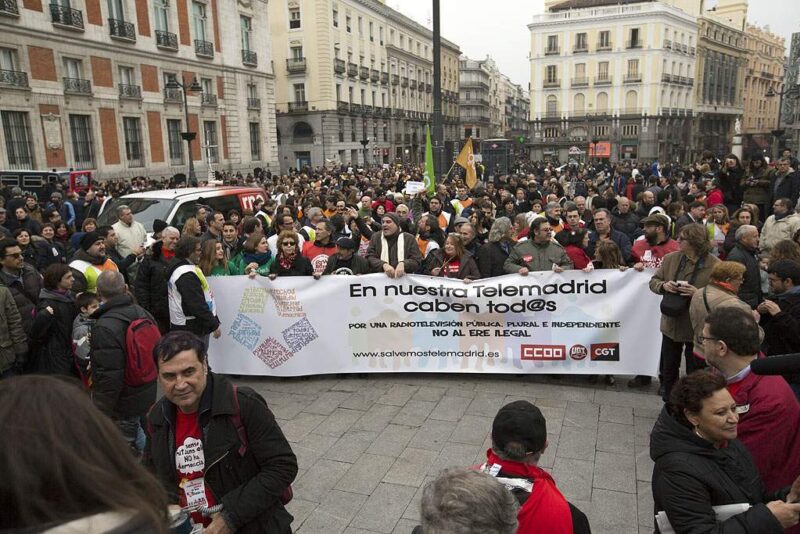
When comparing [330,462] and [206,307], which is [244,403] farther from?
[206,307]

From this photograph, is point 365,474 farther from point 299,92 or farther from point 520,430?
point 299,92

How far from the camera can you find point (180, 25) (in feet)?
104

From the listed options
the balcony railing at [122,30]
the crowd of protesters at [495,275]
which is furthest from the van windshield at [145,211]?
the balcony railing at [122,30]

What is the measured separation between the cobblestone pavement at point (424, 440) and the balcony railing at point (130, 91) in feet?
86.9

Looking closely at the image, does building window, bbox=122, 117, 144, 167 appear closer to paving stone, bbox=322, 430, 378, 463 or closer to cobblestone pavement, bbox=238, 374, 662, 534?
cobblestone pavement, bbox=238, 374, 662, 534

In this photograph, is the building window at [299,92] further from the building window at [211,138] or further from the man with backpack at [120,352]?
the man with backpack at [120,352]

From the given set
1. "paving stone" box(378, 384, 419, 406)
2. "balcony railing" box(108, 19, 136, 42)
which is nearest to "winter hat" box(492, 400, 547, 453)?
"paving stone" box(378, 384, 419, 406)

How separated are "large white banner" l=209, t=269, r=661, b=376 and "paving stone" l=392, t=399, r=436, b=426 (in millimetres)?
704

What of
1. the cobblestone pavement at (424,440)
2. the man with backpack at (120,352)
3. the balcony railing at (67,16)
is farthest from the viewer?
the balcony railing at (67,16)

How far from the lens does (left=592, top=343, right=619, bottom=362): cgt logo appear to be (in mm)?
A: 6180

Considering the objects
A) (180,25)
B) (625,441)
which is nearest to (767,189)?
(625,441)

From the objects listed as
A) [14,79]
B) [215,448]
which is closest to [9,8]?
[14,79]

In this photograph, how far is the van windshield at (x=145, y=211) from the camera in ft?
33.5

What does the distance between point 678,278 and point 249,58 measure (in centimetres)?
3683
